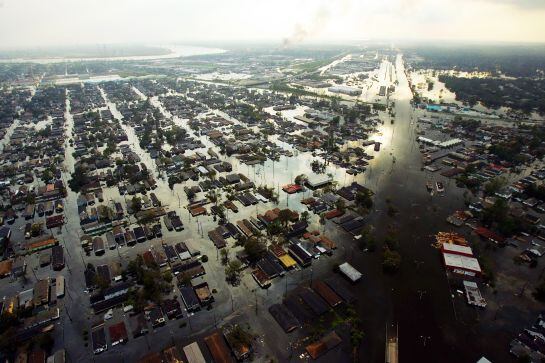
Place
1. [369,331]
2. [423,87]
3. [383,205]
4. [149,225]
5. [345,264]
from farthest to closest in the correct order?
[423,87] < [383,205] < [149,225] < [345,264] < [369,331]

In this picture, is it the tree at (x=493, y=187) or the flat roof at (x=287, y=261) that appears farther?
the tree at (x=493, y=187)

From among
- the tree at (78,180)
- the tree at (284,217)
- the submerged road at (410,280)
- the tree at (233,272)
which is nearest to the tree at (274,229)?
the tree at (284,217)

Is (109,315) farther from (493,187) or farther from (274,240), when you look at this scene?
(493,187)

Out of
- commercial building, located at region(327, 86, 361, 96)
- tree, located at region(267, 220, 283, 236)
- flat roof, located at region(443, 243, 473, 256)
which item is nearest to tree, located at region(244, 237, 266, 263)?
tree, located at region(267, 220, 283, 236)

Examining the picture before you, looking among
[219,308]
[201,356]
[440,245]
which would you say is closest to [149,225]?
[219,308]

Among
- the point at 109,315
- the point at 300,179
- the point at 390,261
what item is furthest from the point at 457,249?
the point at 109,315

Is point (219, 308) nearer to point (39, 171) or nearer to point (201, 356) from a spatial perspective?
point (201, 356)

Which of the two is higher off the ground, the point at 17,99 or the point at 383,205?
the point at 17,99

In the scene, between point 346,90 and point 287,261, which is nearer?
point 287,261

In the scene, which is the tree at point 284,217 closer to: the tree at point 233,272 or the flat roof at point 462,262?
the tree at point 233,272
